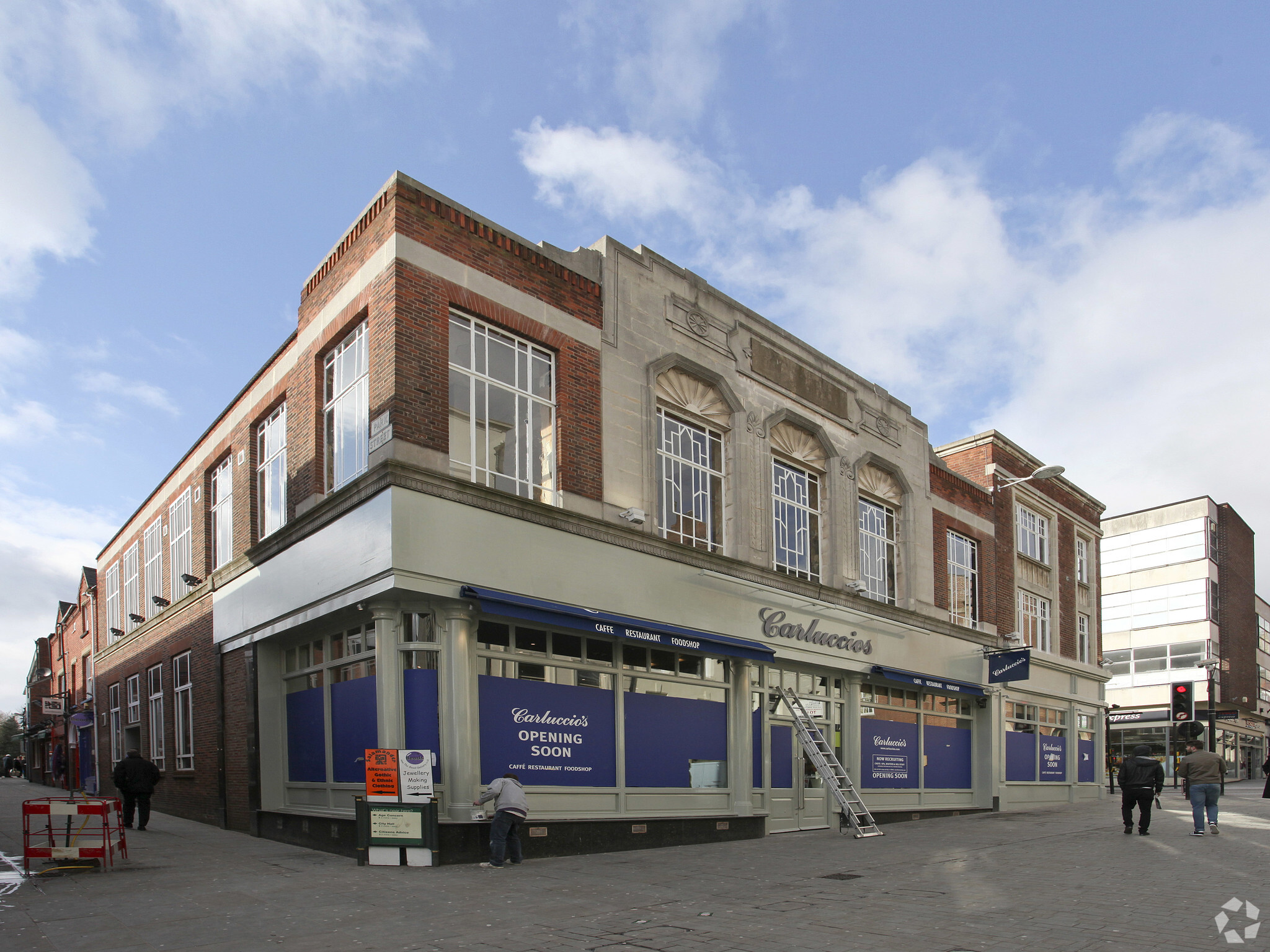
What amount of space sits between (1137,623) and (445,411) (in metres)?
59.9

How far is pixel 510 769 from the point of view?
13258mm

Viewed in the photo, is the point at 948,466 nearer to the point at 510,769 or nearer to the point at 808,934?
the point at 510,769

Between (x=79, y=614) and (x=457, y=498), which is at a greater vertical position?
(x=457, y=498)

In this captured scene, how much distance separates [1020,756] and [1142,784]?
35.6ft

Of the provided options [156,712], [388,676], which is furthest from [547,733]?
[156,712]

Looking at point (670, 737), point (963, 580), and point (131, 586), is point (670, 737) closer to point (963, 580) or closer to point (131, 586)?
point (963, 580)

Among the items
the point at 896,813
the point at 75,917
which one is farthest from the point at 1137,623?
the point at 75,917

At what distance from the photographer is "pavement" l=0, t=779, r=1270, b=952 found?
774cm

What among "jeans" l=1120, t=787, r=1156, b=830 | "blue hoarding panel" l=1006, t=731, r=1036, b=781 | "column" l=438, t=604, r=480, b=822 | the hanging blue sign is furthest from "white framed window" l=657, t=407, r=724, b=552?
"blue hoarding panel" l=1006, t=731, r=1036, b=781

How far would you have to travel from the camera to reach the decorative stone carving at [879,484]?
887 inches

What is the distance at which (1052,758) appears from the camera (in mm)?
28766

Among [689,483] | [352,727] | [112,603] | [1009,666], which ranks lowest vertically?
[1009,666]

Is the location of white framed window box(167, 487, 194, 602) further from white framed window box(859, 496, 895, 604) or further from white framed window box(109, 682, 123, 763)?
white framed window box(859, 496, 895, 604)

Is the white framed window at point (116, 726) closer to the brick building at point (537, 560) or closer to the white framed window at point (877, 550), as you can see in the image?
the brick building at point (537, 560)
